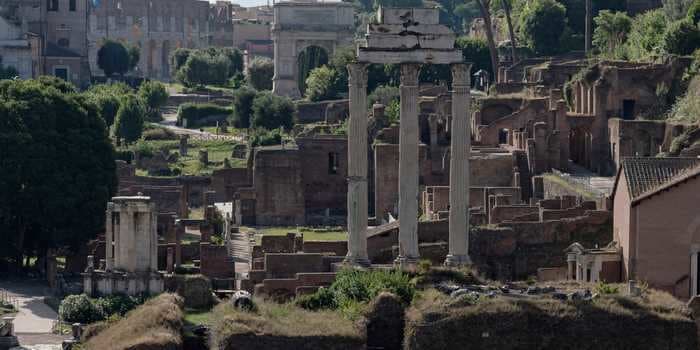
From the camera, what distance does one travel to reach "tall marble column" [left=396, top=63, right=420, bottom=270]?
48875mm

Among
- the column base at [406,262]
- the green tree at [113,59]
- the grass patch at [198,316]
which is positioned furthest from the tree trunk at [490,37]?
the grass patch at [198,316]

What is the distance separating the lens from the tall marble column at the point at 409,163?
160 feet

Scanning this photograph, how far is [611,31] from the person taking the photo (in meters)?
92.1

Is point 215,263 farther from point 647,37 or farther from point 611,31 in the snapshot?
point 611,31

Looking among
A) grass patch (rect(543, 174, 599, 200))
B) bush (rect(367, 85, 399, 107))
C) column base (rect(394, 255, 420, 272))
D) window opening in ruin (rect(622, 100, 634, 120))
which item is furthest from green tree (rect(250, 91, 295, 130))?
column base (rect(394, 255, 420, 272))

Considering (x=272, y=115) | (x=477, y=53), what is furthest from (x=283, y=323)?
(x=477, y=53)

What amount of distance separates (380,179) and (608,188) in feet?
33.7

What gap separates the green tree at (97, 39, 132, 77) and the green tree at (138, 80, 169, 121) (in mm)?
18419

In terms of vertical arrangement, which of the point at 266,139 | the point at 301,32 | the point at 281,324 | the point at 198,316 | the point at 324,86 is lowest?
the point at 198,316

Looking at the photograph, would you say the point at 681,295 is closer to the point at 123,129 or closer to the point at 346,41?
the point at 123,129

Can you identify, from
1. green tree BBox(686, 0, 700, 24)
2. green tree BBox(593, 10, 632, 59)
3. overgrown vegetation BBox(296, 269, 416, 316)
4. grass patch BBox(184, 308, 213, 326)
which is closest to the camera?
overgrown vegetation BBox(296, 269, 416, 316)

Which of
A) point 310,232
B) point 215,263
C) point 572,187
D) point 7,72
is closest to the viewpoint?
point 215,263

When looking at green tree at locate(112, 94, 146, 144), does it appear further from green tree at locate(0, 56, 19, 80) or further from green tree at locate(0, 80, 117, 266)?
green tree at locate(0, 80, 117, 266)

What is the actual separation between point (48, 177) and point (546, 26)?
133ft
